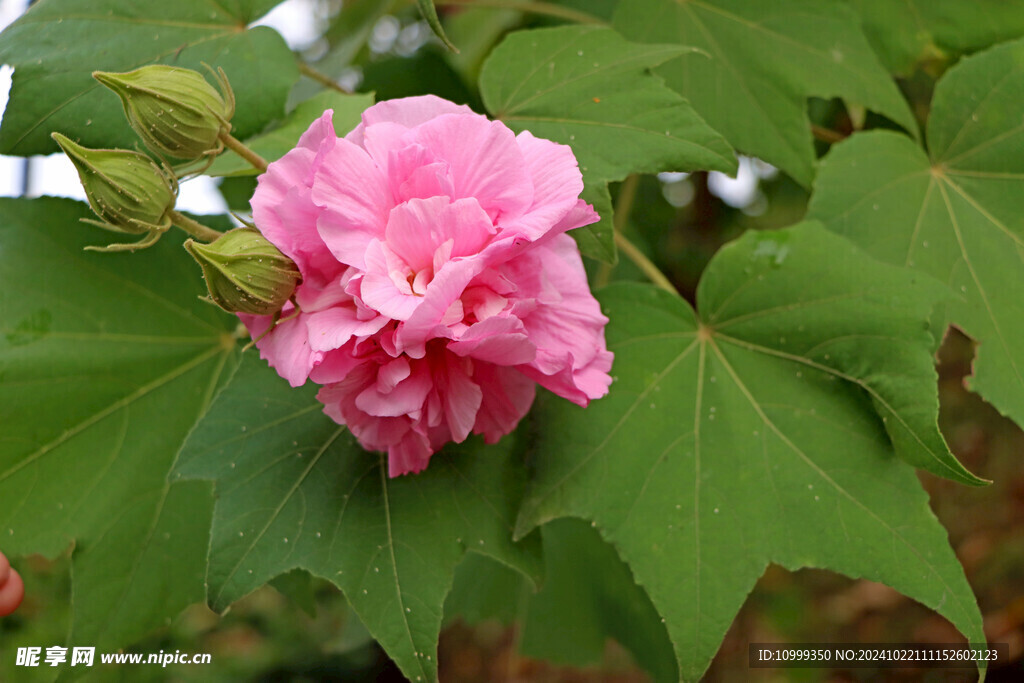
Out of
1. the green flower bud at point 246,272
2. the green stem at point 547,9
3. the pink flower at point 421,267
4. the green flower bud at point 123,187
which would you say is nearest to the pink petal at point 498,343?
the pink flower at point 421,267

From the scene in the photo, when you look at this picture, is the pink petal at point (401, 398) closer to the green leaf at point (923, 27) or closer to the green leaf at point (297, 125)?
the green leaf at point (297, 125)

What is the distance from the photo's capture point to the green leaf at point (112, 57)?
0.65 metres

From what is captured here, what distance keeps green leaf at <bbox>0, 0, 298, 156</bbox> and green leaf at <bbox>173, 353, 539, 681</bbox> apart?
25cm

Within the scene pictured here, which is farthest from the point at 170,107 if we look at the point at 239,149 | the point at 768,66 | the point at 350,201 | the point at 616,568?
the point at 616,568

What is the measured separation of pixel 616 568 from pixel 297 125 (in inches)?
32.4

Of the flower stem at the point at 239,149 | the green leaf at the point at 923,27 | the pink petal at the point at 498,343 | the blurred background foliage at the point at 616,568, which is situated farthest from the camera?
the blurred background foliage at the point at 616,568

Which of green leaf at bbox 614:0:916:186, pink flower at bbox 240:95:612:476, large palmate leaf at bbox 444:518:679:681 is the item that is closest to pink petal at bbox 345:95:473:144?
pink flower at bbox 240:95:612:476

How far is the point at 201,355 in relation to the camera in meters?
0.83

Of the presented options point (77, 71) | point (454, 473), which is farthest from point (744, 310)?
point (77, 71)

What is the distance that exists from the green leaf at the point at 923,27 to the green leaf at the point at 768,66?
0.23 feet

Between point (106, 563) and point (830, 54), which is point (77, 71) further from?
point (830, 54)

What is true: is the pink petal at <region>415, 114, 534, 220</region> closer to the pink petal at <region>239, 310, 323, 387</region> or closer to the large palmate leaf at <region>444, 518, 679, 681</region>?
the pink petal at <region>239, 310, 323, 387</region>

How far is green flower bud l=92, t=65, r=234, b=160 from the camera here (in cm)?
54

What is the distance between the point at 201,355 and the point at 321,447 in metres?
0.26
